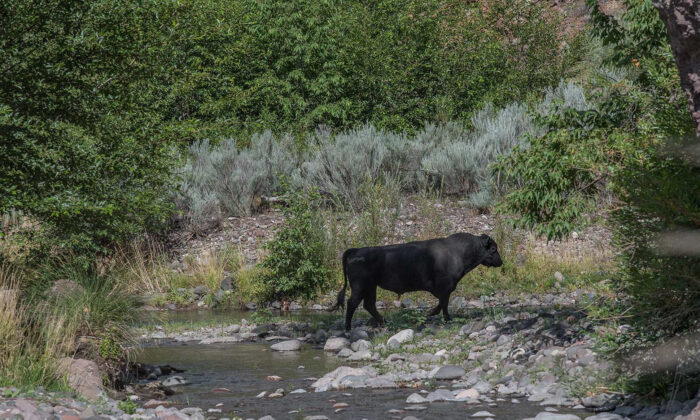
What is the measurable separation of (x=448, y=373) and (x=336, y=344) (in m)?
2.55

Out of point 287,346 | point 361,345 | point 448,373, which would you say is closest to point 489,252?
point 361,345

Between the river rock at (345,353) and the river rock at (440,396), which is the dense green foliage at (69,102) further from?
the river rock at (440,396)

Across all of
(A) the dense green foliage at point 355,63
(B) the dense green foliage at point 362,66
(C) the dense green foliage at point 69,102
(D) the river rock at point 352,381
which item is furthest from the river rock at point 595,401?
(B) the dense green foliage at point 362,66

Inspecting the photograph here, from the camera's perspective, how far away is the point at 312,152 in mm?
21031

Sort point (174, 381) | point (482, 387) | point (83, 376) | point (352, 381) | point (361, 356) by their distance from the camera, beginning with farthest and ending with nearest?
point (361, 356), point (174, 381), point (352, 381), point (482, 387), point (83, 376)

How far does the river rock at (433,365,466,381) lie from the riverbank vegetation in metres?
1.71

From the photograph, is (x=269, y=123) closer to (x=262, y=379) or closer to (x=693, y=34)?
(x=262, y=379)

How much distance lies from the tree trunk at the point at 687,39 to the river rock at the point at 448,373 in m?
3.81

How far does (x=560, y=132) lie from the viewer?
763 cm

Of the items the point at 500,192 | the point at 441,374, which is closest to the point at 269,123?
the point at 500,192

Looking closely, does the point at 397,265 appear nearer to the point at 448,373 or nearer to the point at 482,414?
the point at 448,373

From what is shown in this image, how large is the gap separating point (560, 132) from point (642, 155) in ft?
3.87

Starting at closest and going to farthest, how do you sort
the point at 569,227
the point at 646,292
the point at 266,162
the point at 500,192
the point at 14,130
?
the point at 646,292 → the point at 569,227 → the point at 14,130 → the point at 500,192 → the point at 266,162

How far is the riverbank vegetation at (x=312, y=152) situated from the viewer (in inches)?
281
